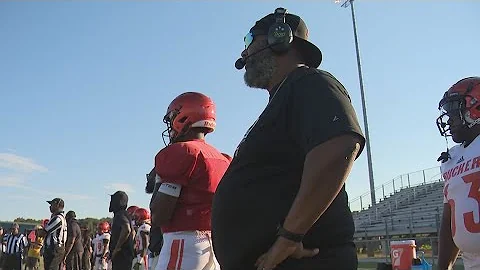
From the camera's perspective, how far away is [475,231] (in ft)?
11.7

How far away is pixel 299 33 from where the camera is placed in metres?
2.72

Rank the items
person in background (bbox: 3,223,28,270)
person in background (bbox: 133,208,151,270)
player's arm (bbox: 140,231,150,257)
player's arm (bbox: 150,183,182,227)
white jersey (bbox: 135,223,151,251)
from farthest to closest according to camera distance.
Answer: person in background (bbox: 3,223,28,270) < white jersey (bbox: 135,223,151,251) < player's arm (bbox: 140,231,150,257) < person in background (bbox: 133,208,151,270) < player's arm (bbox: 150,183,182,227)

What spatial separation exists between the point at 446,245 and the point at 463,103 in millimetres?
1062

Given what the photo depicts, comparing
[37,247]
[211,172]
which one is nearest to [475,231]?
[211,172]

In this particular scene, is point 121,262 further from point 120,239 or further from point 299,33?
point 299,33

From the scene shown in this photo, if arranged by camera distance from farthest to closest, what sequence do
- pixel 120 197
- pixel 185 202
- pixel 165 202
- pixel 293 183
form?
pixel 120 197 < pixel 185 202 < pixel 165 202 < pixel 293 183

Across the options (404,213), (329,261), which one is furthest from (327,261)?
(404,213)

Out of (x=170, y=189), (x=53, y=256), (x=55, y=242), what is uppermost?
(x=55, y=242)

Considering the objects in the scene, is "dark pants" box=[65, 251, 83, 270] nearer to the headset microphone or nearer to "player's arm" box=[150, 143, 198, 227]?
"player's arm" box=[150, 143, 198, 227]

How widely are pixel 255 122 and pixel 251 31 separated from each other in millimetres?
532

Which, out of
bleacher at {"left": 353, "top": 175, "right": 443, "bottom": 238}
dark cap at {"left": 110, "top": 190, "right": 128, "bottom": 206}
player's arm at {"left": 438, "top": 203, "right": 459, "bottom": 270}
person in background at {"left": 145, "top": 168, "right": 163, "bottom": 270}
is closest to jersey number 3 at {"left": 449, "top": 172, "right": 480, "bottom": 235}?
player's arm at {"left": 438, "top": 203, "right": 459, "bottom": 270}

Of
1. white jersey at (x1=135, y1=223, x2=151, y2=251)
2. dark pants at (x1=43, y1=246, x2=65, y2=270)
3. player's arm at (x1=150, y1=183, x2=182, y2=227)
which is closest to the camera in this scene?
player's arm at (x1=150, y1=183, x2=182, y2=227)

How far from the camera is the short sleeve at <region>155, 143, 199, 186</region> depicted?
3.59m

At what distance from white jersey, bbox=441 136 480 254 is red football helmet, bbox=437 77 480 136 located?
206 mm
